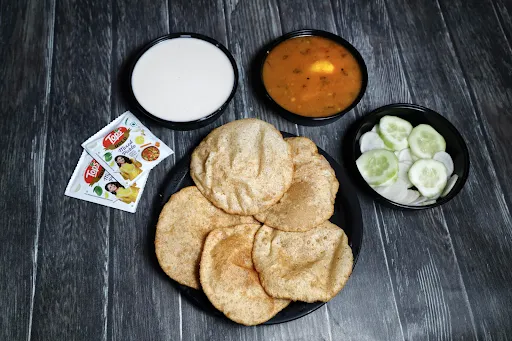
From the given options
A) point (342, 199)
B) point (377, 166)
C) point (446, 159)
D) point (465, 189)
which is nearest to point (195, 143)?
point (342, 199)

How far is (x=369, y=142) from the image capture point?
2.45 meters

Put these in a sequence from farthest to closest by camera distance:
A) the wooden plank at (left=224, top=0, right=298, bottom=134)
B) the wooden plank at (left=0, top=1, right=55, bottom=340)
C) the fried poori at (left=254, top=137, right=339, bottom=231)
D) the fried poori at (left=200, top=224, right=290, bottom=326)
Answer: the wooden plank at (left=224, top=0, right=298, bottom=134)
the wooden plank at (left=0, top=1, right=55, bottom=340)
the fried poori at (left=254, top=137, right=339, bottom=231)
the fried poori at (left=200, top=224, right=290, bottom=326)

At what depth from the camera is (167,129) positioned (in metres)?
2.54

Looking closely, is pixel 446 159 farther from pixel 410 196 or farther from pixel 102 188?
pixel 102 188

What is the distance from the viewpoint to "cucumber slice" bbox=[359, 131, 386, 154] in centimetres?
245

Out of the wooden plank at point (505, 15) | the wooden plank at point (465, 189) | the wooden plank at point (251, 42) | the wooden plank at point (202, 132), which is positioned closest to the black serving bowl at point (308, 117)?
the wooden plank at point (251, 42)

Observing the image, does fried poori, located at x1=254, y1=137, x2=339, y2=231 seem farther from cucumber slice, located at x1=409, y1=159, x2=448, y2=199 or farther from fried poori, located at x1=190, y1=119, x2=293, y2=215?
cucumber slice, located at x1=409, y1=159, x2=448, y2=199

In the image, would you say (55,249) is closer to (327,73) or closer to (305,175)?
(305,175)

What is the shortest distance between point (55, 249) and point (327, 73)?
166 cm

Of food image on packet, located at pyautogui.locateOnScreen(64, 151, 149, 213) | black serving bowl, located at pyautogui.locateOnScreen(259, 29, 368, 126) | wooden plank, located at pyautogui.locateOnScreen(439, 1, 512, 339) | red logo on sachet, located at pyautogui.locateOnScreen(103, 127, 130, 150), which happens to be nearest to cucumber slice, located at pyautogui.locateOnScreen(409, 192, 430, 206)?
wooden plank, located at pyautogui.locateOnScreen(439, 1, 512, 339)

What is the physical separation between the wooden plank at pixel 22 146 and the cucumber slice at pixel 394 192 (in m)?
1.73

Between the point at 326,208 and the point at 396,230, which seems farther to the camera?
the point at 396,230

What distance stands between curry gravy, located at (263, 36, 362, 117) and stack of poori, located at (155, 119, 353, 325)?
28 centimetres

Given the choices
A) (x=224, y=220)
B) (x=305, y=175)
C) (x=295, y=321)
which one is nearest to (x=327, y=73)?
(x=305, y=175)
